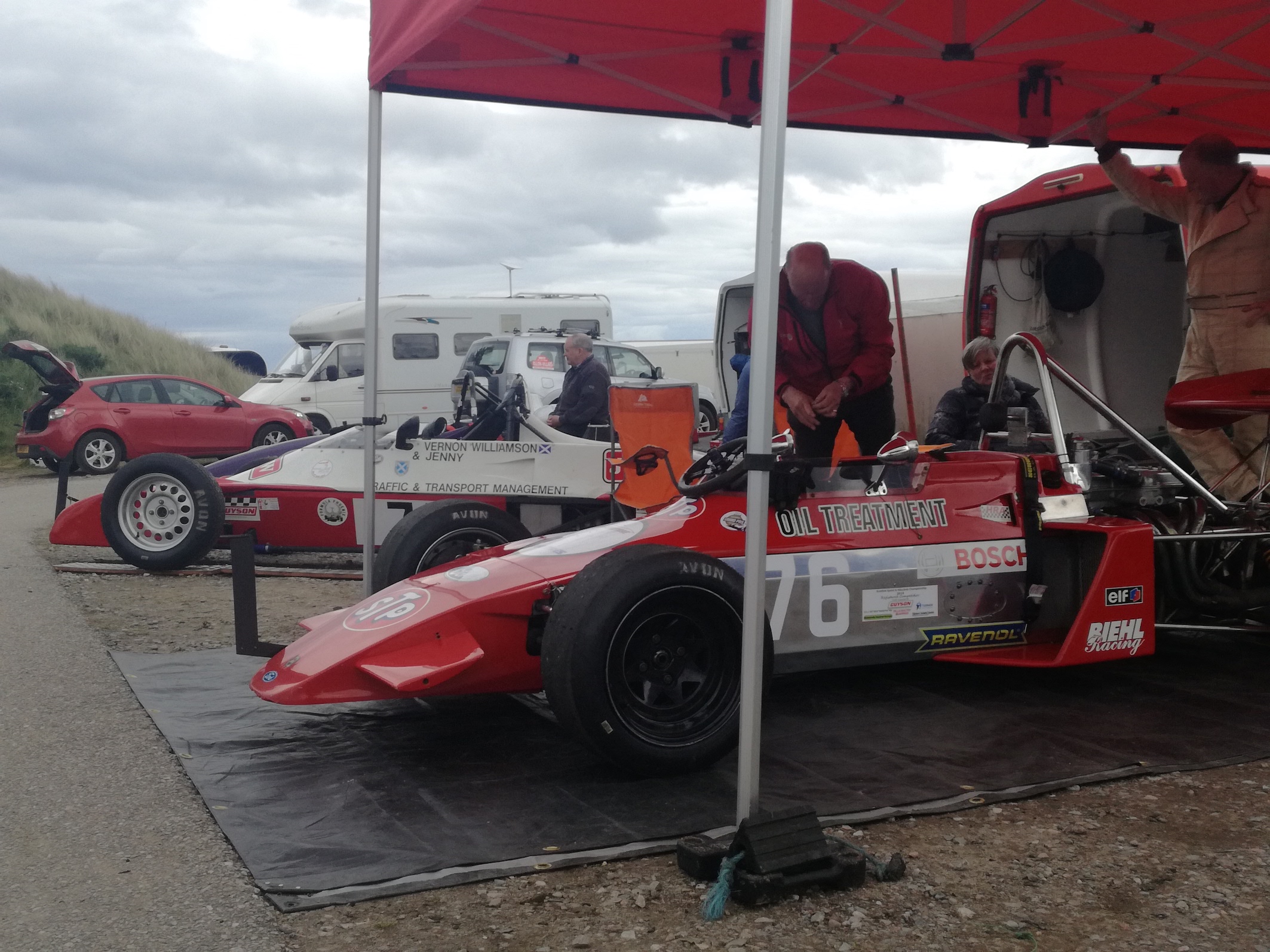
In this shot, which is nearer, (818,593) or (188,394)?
A: (818,593)

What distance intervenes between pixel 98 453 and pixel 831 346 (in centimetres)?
1247

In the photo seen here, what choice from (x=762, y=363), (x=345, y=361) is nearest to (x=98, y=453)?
(x=345, y=361)

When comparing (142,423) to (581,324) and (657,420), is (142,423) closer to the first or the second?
(581,324)

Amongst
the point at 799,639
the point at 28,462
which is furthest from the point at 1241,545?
the point at 28,462

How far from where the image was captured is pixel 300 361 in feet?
60.2

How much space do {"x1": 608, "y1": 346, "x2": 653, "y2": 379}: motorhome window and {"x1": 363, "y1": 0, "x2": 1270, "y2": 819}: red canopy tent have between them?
9.39m

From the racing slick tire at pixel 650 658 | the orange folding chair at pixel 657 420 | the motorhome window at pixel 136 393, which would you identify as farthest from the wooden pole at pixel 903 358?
the motorhome window at pixel 136 393

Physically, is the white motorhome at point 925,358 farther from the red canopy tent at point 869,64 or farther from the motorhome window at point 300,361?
the motorhome window at point 300,361

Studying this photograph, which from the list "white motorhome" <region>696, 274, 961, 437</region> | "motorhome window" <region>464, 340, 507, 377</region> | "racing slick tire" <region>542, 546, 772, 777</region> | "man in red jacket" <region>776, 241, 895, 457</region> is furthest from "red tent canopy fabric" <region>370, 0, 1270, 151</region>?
"motorhome window" <region>464, 340, 507, 377</region>

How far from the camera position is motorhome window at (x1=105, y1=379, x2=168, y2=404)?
49.3ft

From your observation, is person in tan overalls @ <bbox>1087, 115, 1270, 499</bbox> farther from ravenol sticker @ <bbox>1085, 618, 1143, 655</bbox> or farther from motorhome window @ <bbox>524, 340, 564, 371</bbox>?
motorhome window @ <bbox>524, 340, 564, 371</bbox>

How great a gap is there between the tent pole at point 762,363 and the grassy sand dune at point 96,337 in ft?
80.4

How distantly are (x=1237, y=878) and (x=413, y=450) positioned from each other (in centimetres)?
505

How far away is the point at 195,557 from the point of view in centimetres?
715
